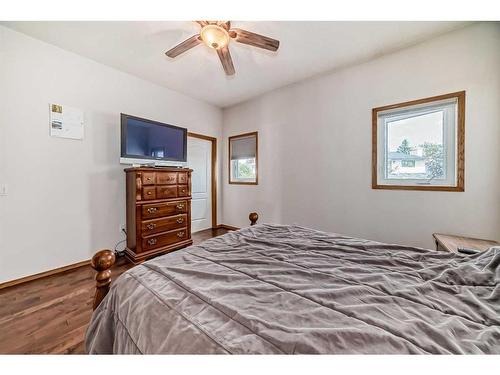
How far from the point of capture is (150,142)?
278 cm

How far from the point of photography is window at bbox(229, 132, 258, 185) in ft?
12.2

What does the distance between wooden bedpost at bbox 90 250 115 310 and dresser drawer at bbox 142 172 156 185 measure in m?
1.75

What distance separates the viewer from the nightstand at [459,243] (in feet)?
5.55

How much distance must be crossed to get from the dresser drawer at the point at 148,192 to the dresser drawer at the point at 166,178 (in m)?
0.12

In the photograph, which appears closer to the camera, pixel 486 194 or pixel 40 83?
pixel 486 194

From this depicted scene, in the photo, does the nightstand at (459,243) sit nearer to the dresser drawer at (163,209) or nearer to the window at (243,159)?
the window at (243,159)

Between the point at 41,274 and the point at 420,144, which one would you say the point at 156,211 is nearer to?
the point at 41,274

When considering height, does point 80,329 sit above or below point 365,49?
below

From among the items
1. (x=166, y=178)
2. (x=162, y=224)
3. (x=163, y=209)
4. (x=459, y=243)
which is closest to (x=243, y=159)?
(x=166, y=178)

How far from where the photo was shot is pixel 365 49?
227cm
